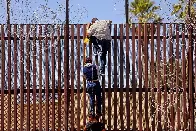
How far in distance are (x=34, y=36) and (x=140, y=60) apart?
2.23 metres

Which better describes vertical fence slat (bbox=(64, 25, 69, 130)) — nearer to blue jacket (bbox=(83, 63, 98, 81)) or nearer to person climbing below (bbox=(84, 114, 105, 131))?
blue jacket (bbox=(83, 63, 98, 81))

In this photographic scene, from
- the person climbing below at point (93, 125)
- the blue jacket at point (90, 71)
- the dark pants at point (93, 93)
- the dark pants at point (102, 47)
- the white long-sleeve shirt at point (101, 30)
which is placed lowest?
the person climbing below at point (93, 125)

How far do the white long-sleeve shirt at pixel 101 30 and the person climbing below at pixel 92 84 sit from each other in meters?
0.52

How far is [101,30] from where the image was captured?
7.79m

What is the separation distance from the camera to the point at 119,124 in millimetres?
8305

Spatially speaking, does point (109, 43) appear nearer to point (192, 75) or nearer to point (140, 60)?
point (140, 60)

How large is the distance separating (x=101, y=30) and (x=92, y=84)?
110 centimetres

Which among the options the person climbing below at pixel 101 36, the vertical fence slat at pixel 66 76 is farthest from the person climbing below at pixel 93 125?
the person climbing below at pixel 101 36

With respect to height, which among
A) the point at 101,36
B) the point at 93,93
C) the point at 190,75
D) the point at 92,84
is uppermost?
the point at 101,36

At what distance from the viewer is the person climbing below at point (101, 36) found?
776 centimetres

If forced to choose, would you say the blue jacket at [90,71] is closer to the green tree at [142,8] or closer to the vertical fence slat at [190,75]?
the vertical fence slat at [190,75]

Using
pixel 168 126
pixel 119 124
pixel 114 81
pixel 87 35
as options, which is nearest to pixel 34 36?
pixel 87 35

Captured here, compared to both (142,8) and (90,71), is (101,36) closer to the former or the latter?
(90,71)

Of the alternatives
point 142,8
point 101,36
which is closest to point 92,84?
point 101,36
